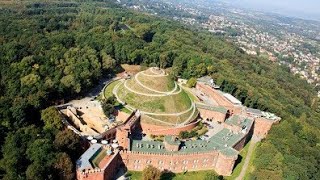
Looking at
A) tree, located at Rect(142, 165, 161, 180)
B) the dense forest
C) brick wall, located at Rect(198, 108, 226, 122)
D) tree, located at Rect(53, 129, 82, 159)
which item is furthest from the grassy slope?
tree, located at Rect(53, 129, 82, 159)

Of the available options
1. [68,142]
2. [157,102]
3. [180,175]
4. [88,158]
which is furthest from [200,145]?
[68,142]

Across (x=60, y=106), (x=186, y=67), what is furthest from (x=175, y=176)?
(x=186, y=67)

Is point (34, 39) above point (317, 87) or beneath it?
above

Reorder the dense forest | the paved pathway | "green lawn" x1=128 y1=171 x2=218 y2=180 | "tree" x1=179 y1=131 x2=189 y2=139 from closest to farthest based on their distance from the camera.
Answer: the dense forest < "green lawn" x1=128 y1=171 x2=218 y2=180 < the paved pathway < "tree" x1=179 y1=131 x2=189 y2=139

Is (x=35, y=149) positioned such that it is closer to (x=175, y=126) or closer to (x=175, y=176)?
(x=175, y=176)

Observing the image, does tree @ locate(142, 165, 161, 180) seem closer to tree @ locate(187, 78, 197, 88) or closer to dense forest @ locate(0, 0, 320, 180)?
dense forest @ locate(0, 0, 320, 180)

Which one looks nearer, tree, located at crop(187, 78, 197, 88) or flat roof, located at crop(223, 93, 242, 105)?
flat roof, located at crop(223, 93, 242, 105)

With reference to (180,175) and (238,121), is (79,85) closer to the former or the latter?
(180,175)

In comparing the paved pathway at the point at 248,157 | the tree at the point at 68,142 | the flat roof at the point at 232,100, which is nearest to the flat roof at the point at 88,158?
the tree at the point at 68,142
